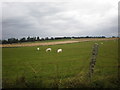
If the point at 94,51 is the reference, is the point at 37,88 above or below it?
below

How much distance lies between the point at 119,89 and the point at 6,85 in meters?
5.20

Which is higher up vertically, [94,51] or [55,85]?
[94,51]

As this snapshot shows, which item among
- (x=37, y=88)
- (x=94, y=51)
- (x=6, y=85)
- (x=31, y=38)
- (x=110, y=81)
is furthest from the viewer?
(x=31, y=38)

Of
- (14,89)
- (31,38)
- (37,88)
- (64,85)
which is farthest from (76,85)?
(31,38)

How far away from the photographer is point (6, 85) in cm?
803

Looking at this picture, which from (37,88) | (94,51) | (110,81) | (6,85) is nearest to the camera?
(37,88)

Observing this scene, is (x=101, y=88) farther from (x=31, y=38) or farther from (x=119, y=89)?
(x=31, y=38)

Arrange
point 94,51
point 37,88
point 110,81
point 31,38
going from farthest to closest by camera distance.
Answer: point 31,38
point 94,51
point 110,81
point 37,88

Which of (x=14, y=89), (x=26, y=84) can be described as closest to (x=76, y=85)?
(x=26, y=84)

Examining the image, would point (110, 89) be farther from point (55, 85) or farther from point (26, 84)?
point (26, 84)

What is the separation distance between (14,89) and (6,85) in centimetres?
61

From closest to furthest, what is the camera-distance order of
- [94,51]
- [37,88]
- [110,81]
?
1. [37,88]
2. [110,81]
3. [94,51]

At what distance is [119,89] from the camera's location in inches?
306

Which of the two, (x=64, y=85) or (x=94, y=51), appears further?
(x=94, y=51)
